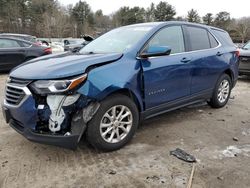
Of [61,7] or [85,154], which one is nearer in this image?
[85,154]

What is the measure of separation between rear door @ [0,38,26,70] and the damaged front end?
7162mm

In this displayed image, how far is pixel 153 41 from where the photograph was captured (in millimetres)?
3961

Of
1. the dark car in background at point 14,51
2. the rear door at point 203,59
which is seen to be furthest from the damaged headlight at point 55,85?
the dark car in background at point 14,51

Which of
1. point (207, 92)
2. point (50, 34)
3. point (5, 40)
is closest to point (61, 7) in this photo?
point (50, 34)

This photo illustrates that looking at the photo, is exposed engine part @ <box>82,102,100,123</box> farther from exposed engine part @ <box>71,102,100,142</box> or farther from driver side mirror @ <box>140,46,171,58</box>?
driver side mirror @ <box>140,46,171,58</box>

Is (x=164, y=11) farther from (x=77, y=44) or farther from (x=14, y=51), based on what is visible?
(x=14, y=51)

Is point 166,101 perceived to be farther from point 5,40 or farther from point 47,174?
point 5,40

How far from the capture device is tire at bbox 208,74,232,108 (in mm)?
5340

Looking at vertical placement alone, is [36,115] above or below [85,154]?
above

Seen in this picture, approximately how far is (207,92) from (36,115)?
10.8 ft

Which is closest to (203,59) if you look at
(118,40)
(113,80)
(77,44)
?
(118,40)

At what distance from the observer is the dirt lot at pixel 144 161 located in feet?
9.36

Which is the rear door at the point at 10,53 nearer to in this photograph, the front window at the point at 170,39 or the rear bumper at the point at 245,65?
the front window at the point at 170,39

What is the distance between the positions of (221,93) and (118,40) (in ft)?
8.68
